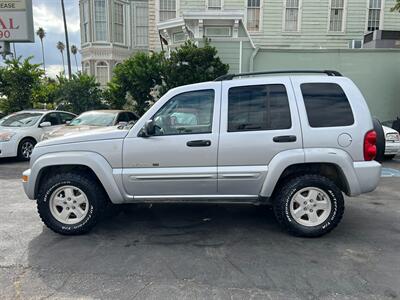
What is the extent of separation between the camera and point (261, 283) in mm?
2912

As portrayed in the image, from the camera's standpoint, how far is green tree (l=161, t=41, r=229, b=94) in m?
12.0

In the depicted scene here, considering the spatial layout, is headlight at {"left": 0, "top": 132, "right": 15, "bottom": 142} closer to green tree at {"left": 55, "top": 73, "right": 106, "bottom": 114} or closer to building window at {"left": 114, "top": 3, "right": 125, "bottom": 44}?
green tree at {"left": 55, "top": 73, "right": 106, "bottom": 114}

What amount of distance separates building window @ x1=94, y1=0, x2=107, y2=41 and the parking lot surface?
2307 cm

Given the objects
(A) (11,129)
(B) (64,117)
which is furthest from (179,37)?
(A) (11,129)

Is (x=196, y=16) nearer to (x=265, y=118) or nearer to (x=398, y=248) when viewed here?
(x=265, y=118)

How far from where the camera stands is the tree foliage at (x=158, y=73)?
1206cm

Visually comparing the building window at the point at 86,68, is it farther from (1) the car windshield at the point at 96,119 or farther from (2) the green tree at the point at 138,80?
(1) the car windshield at the point at 96,119

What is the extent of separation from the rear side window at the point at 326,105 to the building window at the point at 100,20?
24454 mm

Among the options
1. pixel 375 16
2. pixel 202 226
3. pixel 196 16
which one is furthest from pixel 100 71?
pixel 202 226

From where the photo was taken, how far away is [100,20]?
81.5ft

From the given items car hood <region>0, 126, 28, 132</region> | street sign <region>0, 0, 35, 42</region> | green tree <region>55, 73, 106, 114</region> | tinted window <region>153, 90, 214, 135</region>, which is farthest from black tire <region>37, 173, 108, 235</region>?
street sign <region>0, 0, 35, 42</region>

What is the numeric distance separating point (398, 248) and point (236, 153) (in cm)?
213

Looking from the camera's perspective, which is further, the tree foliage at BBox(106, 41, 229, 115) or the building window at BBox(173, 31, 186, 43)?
the building window at BBox(173, 31, 186, 43)

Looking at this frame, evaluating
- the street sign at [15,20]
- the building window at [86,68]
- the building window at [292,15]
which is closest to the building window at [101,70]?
the building window at [86,68]
